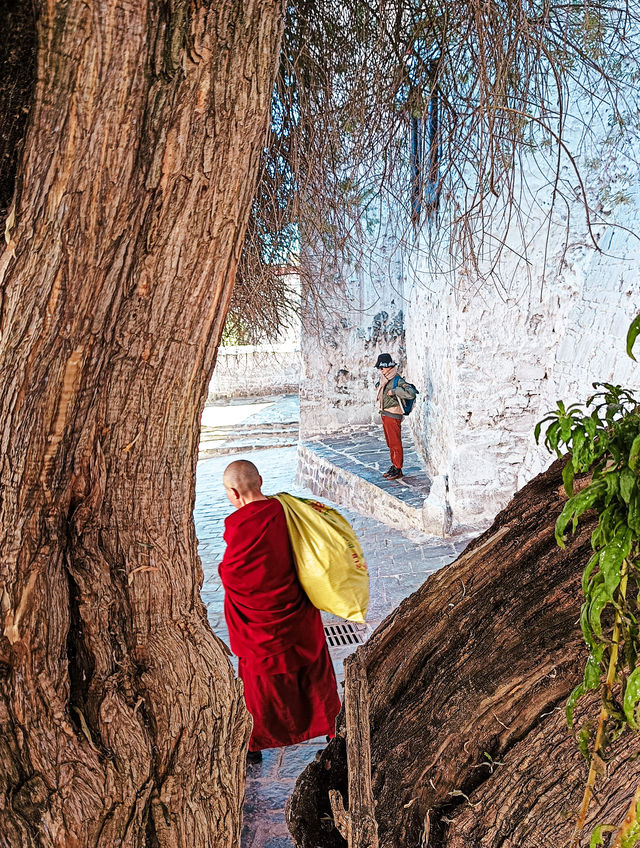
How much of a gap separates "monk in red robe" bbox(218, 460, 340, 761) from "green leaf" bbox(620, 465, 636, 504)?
2.48m

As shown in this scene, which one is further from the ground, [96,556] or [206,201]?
[206,201]

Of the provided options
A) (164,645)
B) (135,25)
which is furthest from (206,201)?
(164,645)

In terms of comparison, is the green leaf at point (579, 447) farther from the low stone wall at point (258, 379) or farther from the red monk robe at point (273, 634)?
the low stone wall at point (258, 379)

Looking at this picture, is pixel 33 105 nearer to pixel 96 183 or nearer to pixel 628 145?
pixel 96 183

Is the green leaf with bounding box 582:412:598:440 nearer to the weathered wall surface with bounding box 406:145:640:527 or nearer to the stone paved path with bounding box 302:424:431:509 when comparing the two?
the weathered wall surface with bounding box 406:145:640:527

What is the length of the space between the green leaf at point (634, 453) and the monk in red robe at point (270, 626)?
2504mm

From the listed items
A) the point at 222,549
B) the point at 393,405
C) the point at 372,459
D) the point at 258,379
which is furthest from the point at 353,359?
the point at 258,379

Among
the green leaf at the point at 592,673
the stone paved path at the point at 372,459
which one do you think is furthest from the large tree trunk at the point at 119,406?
the stone paved path at the point at 372,459

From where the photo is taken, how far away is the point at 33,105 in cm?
126

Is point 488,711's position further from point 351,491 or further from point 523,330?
point 351,491

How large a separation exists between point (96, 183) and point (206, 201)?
23 centimetres

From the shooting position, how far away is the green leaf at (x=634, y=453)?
1229 mm

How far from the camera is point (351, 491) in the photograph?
337 inches

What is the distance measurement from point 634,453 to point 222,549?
21.8 feet
